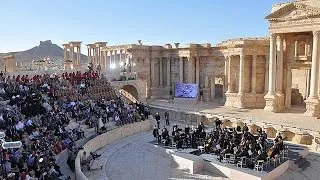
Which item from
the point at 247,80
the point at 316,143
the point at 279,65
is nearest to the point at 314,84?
the point at 279,65

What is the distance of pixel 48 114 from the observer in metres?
21.2

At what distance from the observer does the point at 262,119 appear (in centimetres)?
2841

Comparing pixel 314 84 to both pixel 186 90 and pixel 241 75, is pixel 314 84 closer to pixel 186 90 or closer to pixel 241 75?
pixel 241 75

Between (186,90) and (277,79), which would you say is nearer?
(277,79)

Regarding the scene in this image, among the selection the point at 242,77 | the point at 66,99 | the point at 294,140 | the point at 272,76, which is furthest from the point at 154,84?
the point at 294,140

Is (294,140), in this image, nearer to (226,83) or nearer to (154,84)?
(226,83)

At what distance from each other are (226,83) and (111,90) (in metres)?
13.7

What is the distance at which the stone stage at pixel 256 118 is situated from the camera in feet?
79.6

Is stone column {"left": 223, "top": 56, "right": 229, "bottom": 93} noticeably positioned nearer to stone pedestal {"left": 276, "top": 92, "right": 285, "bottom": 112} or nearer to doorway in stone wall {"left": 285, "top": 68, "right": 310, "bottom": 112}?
doorway in stone wall {"left": 285, "top": 68, "right": 310, "bottom": 112}

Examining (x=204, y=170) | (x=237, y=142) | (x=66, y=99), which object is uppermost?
(x=66, y=99)

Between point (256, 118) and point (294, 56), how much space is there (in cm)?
859

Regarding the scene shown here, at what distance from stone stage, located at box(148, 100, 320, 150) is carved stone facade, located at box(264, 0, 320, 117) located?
1504 millimetres

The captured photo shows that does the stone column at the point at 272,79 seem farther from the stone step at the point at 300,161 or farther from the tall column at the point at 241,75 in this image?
the stone step at the point at 300,161

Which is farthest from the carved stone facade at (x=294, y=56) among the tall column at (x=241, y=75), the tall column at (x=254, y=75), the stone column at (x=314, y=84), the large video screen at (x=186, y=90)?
the large video screen at (x=186, y=90)
